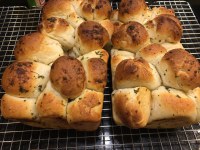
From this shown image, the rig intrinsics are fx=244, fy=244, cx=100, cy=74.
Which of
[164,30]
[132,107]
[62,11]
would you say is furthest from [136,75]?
[62,11]

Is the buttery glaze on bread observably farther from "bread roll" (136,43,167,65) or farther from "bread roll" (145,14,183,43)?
"bread roll" (145,14,183,43)

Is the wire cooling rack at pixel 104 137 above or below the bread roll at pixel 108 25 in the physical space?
below

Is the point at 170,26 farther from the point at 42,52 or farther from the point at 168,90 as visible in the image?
the point at 42,52

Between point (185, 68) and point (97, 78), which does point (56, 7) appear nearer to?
point (97, 78)

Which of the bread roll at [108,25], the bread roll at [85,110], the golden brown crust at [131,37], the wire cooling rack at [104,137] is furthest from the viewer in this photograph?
the bread roll at [108,25]

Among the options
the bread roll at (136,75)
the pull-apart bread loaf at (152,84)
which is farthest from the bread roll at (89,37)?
the bread roll at (136,75)

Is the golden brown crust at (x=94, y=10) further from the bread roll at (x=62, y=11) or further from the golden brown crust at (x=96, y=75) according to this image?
the golden brown crust at (x=96, y=75)

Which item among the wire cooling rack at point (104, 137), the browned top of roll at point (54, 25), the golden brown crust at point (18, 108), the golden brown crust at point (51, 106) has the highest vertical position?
the browned top of roll at point (54, 25)
